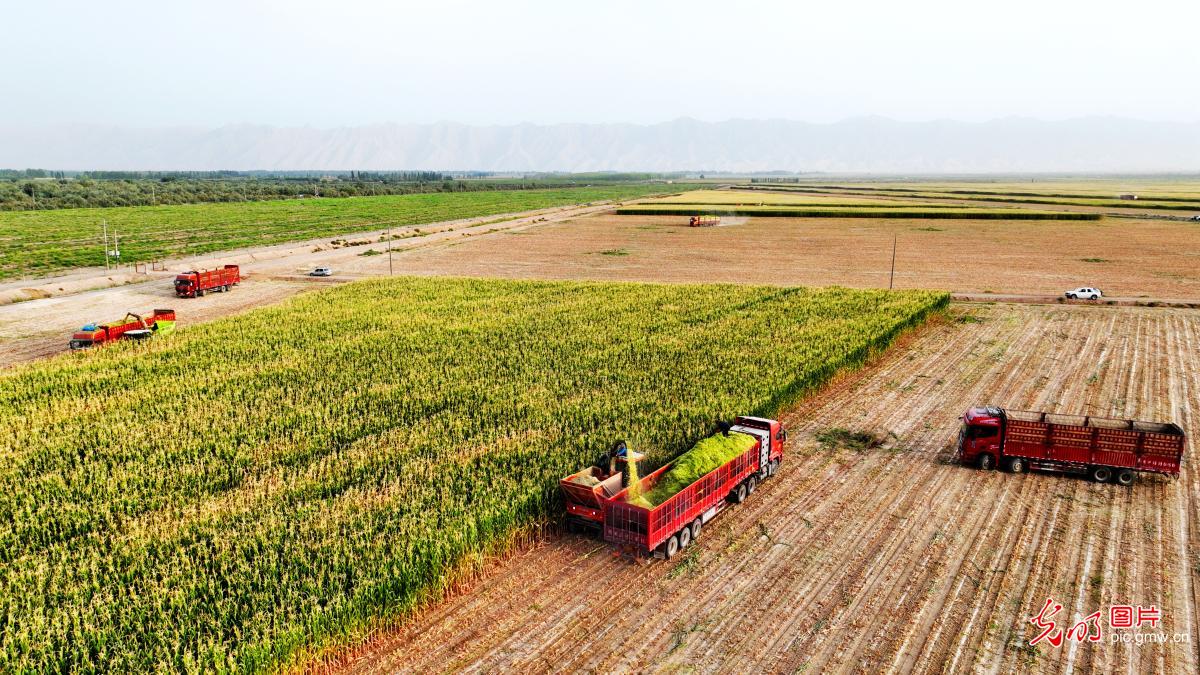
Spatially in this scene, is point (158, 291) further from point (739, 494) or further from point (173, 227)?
point (173, 227)

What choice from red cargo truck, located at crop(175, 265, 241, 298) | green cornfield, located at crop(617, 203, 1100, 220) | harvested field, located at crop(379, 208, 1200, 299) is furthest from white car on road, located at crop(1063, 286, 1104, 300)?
green cornfield, located at crop(617, 203, 1100, 220)

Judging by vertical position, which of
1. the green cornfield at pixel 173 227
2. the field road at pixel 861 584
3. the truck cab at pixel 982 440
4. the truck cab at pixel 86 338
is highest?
the green cornfield at pixel 173 227

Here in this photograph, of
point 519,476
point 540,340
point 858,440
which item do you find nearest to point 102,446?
point 519,476

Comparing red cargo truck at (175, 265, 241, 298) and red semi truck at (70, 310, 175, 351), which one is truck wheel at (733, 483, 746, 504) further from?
red cargo truck at (175, 265, 241, 298)

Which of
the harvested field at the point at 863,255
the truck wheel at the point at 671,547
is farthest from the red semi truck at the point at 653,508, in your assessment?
the harvested field at the point at 863,255

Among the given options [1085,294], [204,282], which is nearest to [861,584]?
[1085,294]

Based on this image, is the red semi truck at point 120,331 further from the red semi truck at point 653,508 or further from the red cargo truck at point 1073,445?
the red cargo truck at point 1073,445
